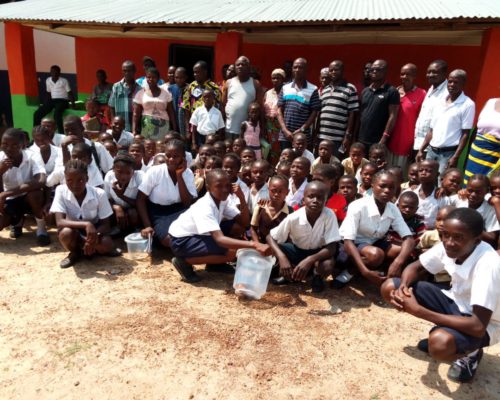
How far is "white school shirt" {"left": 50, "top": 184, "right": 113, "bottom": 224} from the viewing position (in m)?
3.45

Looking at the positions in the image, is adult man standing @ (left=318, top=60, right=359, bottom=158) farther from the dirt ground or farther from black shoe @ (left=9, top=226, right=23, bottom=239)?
black shoe @ (left=9, top=226, right=23, bottom=239)

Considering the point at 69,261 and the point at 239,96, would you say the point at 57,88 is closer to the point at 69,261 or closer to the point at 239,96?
the point at 239,96

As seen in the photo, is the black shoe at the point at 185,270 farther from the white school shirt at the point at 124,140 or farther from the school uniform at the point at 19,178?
the white school shirt at the point at 124,140

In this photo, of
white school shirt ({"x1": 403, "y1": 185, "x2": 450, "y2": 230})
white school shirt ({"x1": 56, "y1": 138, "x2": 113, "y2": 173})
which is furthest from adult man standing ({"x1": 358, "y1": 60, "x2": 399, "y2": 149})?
white school shirt ({"x1": 56, "y1": 138, "x2": 113, "y2": 173})

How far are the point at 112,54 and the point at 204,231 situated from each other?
7.41 meters

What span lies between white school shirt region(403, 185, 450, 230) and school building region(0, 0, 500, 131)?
2.34 metres

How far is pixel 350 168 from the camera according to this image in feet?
14.0

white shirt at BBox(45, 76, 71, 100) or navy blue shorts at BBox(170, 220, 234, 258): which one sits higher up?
white shirt at BBox(45, 76, 71, 100)

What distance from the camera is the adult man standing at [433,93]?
4297 millimetres

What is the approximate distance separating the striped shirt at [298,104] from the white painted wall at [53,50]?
8.01 meters

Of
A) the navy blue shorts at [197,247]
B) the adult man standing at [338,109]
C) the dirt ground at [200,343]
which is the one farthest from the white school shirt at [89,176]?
the adult man standing at [338,109]

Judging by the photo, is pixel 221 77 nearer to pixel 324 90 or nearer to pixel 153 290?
pixel 324 90

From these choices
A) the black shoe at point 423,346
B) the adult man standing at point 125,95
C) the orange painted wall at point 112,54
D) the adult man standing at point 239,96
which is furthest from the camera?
the orange painted wall at point 112,54

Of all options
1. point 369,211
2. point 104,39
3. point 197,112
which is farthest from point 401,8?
point 104,39
